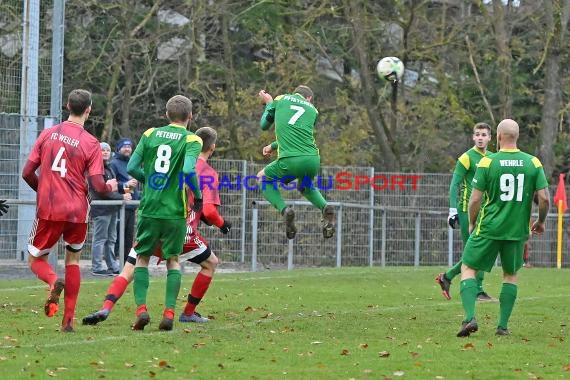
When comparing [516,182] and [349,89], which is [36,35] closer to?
[516,182]

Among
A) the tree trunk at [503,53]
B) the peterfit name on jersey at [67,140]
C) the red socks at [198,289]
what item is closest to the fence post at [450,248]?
the tree trunk at [503,53]

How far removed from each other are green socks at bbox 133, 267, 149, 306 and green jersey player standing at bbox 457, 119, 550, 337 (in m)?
2.81

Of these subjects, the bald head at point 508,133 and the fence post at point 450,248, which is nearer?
the bald head at point 508,133

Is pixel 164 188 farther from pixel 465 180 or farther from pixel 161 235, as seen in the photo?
pixel 465 180

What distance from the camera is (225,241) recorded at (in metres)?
25.5

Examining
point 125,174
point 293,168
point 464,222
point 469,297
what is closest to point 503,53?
point 125,174

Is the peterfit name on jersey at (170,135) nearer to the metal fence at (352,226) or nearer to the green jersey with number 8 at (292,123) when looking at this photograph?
the green jersey with number 8 at (292,123)

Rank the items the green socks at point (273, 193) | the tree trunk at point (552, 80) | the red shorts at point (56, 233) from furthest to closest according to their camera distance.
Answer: the tree trunk at point (552, 80)
the green socks at point (273, 193)
the red shorts at point (56, 233)

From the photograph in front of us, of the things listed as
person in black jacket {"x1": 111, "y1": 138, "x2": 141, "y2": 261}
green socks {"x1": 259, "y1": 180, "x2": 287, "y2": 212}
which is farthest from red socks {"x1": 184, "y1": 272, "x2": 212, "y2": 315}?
person in black jacket {"x1": 111, "y1": 138, "x2": 141, "y2": 261}

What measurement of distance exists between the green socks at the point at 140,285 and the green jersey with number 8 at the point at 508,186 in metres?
3.06

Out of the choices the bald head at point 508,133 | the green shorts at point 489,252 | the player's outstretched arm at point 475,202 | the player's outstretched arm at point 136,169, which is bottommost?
the green shorts at point 489,252

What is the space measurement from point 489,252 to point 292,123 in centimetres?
361

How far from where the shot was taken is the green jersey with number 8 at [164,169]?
1090cm

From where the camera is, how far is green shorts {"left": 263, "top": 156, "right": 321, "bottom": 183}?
46.1 feet
